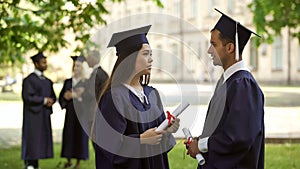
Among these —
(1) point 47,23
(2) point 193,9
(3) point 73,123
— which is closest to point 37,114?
(3) point 73,123

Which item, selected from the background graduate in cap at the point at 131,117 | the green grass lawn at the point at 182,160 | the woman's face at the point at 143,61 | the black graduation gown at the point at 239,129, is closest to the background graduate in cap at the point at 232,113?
the black graduation gown at the point at 239,129

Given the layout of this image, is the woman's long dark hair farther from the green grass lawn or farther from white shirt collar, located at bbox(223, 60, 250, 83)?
the green grass lawn

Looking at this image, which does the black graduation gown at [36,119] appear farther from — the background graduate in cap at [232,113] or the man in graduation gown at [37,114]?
the background graduate in cap at [232,113]

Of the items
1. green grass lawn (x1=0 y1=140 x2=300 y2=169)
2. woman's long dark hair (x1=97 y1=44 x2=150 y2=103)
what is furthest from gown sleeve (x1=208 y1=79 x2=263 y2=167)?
green grass lawn (x1=0 y1=140 x2=300 y2=169)

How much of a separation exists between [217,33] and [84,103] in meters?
5.71

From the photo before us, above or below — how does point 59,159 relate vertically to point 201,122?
below

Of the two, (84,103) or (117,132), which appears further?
(84,103)

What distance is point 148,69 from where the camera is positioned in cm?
426

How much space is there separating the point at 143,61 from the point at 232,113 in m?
0.75

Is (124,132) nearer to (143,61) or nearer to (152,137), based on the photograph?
(152,137)

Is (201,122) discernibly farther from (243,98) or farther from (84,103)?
(84,103)

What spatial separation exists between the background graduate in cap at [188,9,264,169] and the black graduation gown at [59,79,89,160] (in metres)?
5.92

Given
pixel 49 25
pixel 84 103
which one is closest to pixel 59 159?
pixel 84 103

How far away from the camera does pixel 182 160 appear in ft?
30.1
